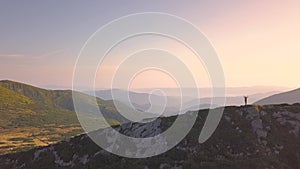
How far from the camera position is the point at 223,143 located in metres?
39.7

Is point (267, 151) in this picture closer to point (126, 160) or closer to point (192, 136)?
point (192, 136)

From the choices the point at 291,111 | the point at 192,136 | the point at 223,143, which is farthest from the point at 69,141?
the point at 291,111

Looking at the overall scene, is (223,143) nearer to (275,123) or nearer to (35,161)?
(275,123)

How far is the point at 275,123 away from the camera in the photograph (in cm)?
4397

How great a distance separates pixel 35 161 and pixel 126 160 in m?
17.6

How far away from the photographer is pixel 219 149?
3859 centimetres

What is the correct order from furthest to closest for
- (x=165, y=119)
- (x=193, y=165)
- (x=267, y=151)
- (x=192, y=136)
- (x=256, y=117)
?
(x=165, y=119) < (x=256, y=117) < (x=192, y=136) < (x=267, y=151) < (x=193, y=165)

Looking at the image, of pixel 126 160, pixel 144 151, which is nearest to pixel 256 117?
pixel 144 151

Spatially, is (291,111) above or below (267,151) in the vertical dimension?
above

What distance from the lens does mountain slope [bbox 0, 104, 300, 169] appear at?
36.1 meters

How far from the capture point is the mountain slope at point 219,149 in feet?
118

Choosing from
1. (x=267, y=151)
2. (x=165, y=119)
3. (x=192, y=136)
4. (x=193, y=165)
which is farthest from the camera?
(x=165, y=119)

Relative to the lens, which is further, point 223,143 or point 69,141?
point 69,141

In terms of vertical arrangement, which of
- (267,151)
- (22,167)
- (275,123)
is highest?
(275,123)
